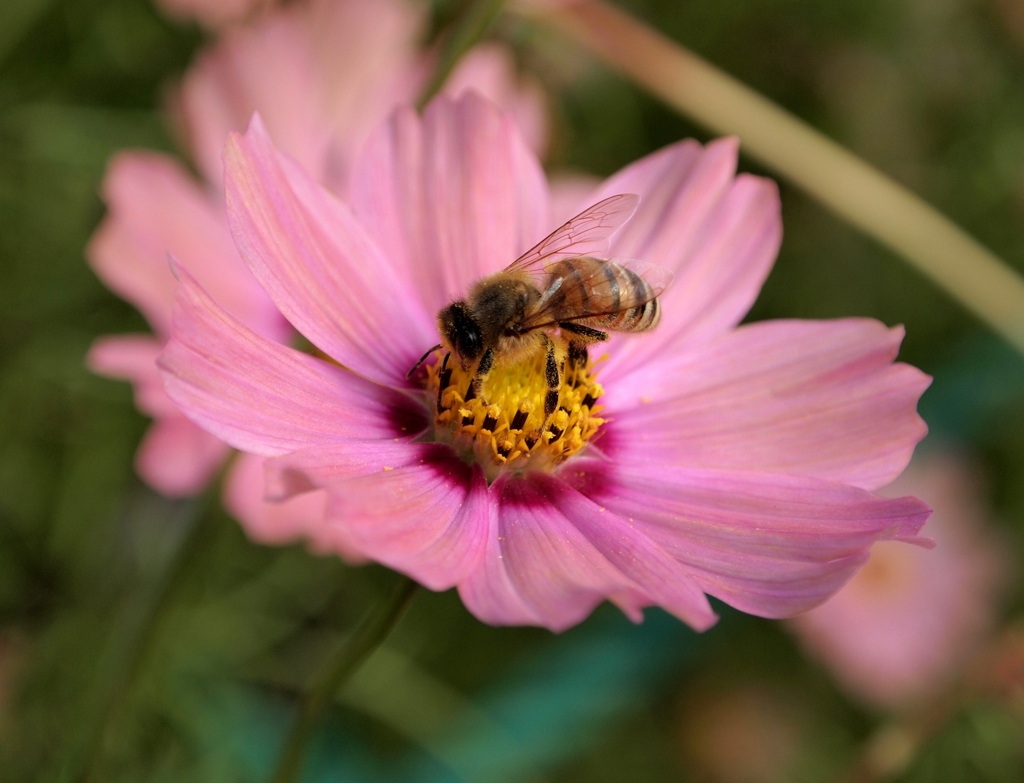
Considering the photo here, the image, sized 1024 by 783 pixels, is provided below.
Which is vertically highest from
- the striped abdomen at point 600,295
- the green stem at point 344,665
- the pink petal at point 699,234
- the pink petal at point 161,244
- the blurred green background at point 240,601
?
the pink petal at point 699,234

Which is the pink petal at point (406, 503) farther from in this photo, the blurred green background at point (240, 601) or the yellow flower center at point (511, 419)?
the blurred green background at point (240, 601)

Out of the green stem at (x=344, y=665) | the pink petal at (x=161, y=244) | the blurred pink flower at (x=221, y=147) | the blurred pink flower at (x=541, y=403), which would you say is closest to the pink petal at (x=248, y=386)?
the blurred pink flower at (x=541, y=403)

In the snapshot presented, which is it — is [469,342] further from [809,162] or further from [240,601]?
[240,601]

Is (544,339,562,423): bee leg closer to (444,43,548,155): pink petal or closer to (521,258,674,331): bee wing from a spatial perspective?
(521,258,674,331): bee wing

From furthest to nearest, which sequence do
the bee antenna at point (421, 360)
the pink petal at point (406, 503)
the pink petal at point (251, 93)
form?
the pink petal at point (251, 93) → the bee antenna at point (421, 360) → the pink petal at point (406, 503)

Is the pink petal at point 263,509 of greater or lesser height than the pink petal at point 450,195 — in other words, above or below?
below

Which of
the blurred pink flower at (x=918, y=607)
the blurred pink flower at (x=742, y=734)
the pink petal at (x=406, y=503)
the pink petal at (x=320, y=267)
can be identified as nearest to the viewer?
the pink petal at (x=406, y=503)

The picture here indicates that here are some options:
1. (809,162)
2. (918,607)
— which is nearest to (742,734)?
(918,607)
